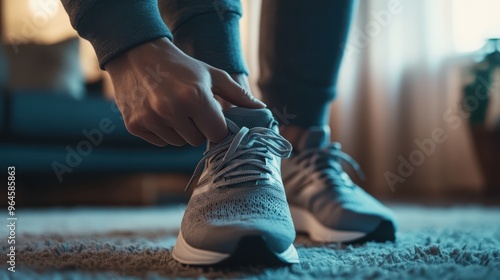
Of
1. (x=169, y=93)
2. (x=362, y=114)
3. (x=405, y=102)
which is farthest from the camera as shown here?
→ (x=362, y=114)

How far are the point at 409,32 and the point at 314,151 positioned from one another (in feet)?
6.43

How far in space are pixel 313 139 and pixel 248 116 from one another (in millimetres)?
302

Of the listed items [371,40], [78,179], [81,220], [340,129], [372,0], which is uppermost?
[372,0]

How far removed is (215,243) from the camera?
0.55 metres

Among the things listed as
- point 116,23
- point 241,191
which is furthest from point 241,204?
point 116,23

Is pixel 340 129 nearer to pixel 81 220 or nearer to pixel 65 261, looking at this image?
pixel 81 220

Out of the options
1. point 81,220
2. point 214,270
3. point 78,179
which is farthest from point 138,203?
point 214,270

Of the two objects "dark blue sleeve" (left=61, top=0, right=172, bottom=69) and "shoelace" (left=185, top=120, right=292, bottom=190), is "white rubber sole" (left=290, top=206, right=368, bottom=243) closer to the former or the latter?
"shoelace" (left=185, top=120, right=292, bottom=190)

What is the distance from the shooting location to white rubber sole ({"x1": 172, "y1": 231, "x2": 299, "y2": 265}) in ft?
1.81

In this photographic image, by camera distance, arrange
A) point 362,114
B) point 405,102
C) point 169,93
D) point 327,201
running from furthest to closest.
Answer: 1. point 362,114
2. point 405,102
3. point 327,201
4. point 169,93

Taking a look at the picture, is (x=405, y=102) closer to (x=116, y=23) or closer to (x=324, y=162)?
(x=324, y=162)

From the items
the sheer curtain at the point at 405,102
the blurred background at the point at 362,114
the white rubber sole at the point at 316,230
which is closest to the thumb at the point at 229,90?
the white rubber sole at the point at 316,230

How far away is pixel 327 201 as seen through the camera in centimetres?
85

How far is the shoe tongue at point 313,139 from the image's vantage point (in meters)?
0.92
